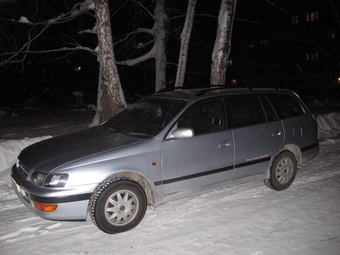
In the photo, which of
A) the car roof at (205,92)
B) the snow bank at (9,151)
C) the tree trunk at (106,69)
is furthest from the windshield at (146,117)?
the tree trunk at (106,69)

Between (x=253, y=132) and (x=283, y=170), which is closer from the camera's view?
(x=253, y=132)

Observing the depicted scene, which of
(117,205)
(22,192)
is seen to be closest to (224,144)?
(117,205)

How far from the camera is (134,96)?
36281 mm

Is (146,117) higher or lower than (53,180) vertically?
higher

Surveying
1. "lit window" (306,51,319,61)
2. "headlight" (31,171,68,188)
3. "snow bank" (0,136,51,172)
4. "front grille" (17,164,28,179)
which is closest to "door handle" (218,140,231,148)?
"headlight" (31,171,68,188)

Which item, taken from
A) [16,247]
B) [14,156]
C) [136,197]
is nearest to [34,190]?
[16,247]

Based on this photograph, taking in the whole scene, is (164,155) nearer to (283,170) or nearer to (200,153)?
(200,153)

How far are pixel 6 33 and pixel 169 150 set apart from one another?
9792 millimetres

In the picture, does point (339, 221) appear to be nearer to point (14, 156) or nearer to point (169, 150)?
point (169, 150)

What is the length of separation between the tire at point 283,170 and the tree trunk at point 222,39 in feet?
16.3

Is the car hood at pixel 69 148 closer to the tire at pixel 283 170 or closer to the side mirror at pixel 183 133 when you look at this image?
the side mirror at pixel 183 133

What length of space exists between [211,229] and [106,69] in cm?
703

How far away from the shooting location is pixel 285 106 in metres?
5.69

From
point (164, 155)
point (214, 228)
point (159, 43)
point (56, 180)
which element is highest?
point (159, 43)
